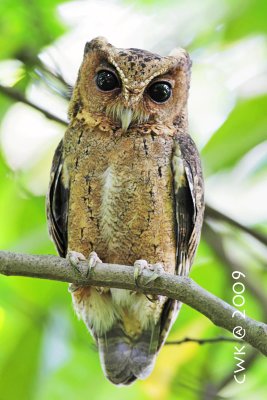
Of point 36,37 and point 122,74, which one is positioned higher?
point 36,37

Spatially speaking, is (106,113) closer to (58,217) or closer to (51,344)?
(58,217)

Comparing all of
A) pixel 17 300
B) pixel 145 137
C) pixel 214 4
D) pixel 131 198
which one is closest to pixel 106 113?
pixel 145 137

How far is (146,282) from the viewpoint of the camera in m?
3.02

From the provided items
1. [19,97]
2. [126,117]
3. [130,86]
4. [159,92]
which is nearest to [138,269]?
[126,117]

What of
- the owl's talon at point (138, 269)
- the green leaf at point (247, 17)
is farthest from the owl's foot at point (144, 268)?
the green leaf at point (247, 17)

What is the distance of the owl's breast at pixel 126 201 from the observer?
3.60 metres

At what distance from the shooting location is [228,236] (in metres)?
4.45

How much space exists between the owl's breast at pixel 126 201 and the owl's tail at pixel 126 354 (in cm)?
53

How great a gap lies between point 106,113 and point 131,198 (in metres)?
0.47

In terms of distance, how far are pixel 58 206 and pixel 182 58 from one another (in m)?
1.01

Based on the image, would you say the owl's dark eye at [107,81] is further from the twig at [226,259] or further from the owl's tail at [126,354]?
the owl's tail at [126,354]

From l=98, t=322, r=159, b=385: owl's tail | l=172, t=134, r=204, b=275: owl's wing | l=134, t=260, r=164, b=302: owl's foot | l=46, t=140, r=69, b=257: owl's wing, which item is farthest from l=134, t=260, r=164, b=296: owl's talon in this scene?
l=98, t=322, r=159, b=385: owl's tail

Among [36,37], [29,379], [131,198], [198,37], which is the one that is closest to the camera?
[131,198]

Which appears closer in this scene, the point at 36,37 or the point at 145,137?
the point at 145,137
